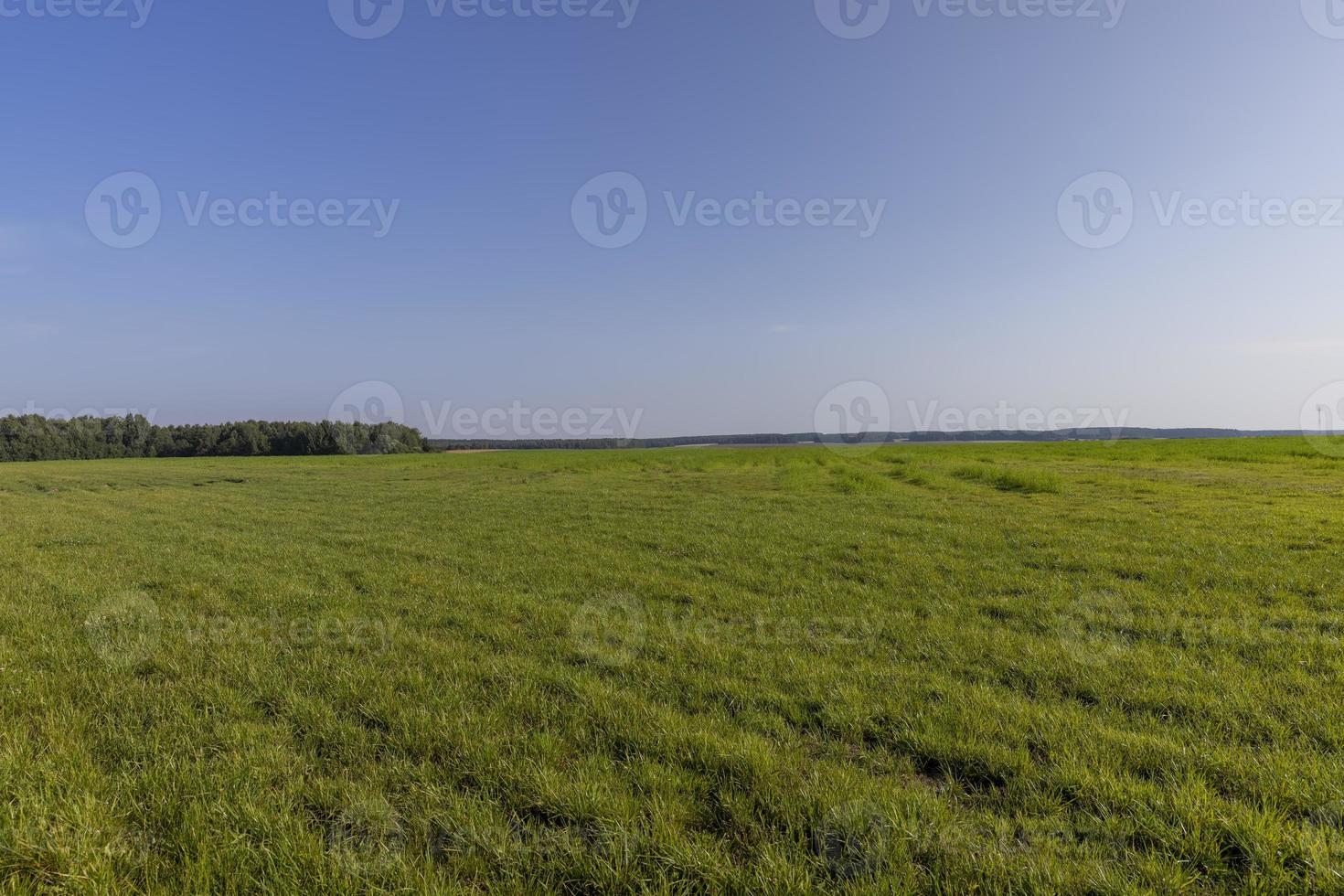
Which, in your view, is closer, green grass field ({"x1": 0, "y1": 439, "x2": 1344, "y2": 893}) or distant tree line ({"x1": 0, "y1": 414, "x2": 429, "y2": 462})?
green grass field ({"x1": 0, "y1": 439, "x2": 1344, "y2": 893})

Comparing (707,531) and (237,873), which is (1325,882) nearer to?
(237,873)

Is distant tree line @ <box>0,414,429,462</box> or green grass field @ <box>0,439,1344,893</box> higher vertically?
distant tree line @ <box>0,414,429,462</box>

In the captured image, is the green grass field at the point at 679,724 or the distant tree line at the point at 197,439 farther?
the distant tree line at the point at 197,439

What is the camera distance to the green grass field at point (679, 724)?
324cm

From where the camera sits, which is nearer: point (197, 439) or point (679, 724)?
point (679, 724)

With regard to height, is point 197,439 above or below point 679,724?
above

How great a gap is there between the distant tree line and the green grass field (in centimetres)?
12602

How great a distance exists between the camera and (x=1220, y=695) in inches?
→ 205

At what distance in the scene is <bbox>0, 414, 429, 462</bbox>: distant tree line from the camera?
11244cm

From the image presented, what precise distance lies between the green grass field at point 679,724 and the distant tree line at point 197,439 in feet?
413

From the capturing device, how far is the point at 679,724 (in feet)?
15.7

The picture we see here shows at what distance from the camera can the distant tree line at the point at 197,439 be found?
112m

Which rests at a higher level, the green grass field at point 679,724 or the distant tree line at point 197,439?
the distant tree line at point 197,439

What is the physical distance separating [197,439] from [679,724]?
517ft
